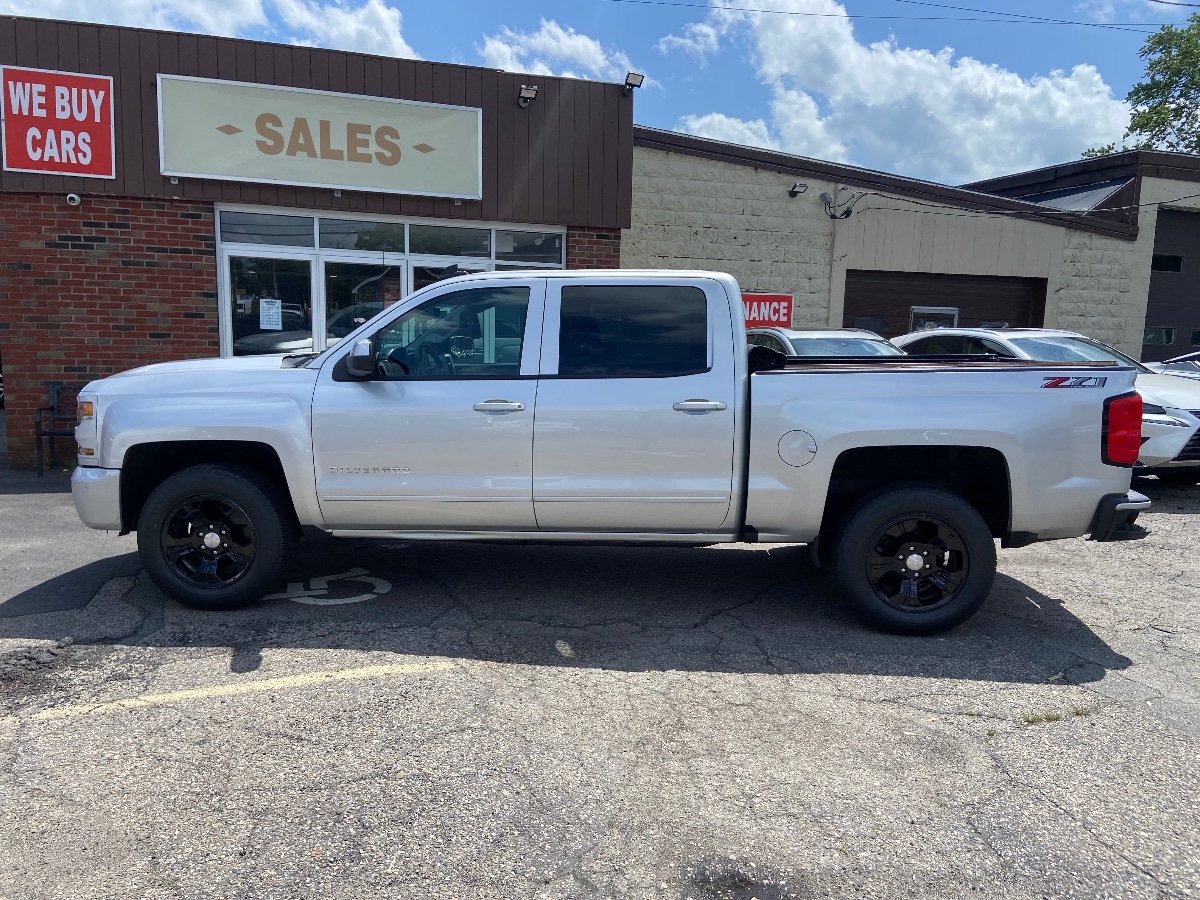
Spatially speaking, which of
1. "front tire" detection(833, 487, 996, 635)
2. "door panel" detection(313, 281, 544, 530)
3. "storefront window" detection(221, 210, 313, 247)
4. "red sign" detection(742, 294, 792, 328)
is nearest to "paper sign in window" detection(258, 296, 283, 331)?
"storefront window" detection(221, 210, 313, 247)

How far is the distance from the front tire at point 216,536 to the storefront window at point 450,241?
21.6 feet

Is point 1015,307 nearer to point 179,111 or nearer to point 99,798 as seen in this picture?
point 179,111

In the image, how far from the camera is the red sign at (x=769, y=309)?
44.4 ft

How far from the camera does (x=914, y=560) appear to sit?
475 cm

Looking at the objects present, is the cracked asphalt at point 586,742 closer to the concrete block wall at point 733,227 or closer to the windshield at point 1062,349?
the windshield at point 1062,349

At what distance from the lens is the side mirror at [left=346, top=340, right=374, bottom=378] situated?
4754 millimetres

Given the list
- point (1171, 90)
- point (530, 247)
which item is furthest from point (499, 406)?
point (1171, 90)

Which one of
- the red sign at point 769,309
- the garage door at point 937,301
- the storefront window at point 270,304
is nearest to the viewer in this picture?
the storefront window at point 270,304

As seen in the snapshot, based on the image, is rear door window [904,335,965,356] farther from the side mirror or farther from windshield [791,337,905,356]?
the side mirror

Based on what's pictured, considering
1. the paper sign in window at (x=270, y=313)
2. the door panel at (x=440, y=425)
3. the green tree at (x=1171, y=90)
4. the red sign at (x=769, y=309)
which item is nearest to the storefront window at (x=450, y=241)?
the paper sign in window at (x=270, y=313)

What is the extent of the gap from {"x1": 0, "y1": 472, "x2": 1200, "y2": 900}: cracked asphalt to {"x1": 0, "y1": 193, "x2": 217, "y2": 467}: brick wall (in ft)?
16.1

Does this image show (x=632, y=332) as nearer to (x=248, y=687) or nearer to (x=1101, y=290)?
(x=248, y=687)

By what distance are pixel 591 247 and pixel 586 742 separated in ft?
29.1

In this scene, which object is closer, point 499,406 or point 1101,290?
point 499,406
